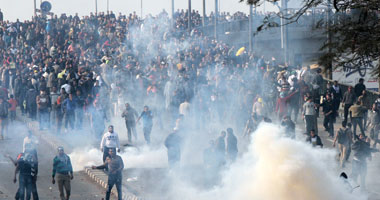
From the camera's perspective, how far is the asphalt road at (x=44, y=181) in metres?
18.7

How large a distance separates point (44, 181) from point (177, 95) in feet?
24.1

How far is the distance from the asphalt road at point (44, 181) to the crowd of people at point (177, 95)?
130 centimetres

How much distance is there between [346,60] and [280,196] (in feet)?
10.9

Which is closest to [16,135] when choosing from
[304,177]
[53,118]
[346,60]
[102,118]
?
[53,118]

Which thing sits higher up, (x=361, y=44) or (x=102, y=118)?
(x=361, y=44)

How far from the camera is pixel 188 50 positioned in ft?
113

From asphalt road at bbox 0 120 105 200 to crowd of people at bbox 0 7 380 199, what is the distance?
4.27ft

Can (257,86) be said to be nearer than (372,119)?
No

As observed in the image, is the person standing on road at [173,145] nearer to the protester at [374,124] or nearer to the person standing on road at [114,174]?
the person standing on road at [114,174]

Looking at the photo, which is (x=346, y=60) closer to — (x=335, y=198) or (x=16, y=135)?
(x=335, y=198)

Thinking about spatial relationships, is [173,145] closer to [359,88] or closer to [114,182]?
[114,182]

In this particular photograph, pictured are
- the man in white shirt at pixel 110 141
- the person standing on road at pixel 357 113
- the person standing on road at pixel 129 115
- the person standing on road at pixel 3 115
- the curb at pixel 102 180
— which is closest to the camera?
the curb at pixel 102 180

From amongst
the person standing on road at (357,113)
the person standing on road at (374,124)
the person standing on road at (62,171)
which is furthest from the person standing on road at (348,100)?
the person standing on road at (62,171)

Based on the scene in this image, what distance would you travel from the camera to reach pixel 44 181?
20.2 metres
